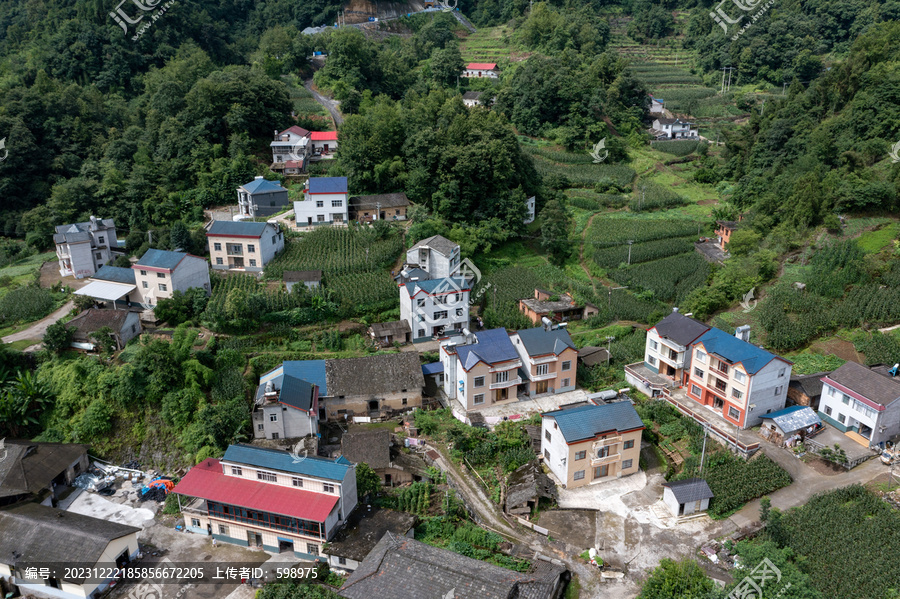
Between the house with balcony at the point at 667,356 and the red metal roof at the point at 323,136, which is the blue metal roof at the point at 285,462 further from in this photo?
the red metal roof at the point at 323,136

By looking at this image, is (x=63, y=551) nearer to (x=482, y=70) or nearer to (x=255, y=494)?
(x=255, y=494)

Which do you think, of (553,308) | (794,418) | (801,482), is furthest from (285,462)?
(794,418)

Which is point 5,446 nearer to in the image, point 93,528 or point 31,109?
point 93,528

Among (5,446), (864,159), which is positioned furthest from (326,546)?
(864,159)

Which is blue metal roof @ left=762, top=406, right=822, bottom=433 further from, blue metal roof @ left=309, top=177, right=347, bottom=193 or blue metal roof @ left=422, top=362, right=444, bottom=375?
blue metal roof @ left=309, top=177, right=347, bottom=193

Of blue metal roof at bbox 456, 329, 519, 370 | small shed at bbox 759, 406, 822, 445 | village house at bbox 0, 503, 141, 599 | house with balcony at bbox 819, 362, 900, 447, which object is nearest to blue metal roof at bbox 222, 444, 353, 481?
village house at bbox 0, 503, 141, 599

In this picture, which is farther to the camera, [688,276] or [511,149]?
[511,149]
